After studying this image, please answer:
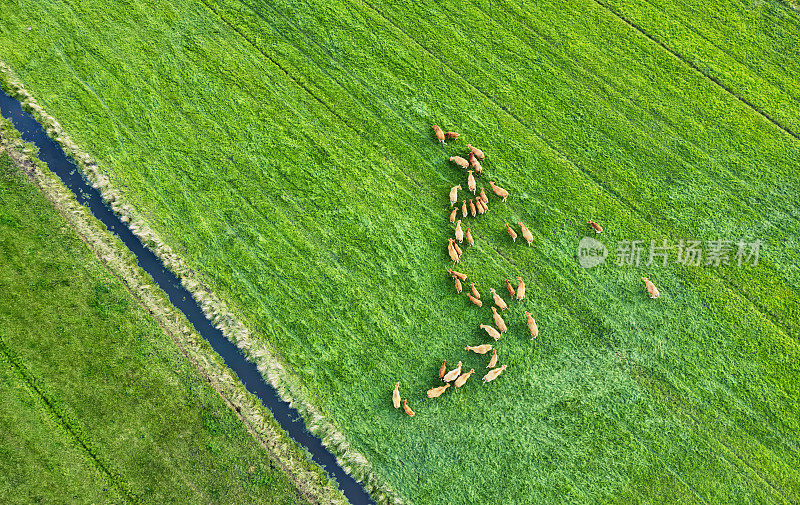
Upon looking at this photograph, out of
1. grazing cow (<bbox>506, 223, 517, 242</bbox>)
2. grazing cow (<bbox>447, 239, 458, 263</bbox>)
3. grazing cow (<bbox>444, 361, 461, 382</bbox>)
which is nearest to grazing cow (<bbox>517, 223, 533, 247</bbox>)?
grazing cow (<bbox>506, 223, 517, 242</bbox>)

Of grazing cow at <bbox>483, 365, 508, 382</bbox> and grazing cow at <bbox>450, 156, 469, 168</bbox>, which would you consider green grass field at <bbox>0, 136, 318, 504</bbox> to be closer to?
grazing cow at <bbox>483, 365, 508, 382</bbox>

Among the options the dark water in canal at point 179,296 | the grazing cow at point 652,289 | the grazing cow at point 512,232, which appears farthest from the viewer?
the grazing cow at point 512,232

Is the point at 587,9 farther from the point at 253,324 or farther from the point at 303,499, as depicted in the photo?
the point at 303,499

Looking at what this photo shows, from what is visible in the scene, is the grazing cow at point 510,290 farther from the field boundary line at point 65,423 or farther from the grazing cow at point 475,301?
the field boundary line at point 65,423

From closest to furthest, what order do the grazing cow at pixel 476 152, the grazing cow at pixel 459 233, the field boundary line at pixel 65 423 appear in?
the field boundary line at pixel 65 423, the grazing cow at pixel 459 233, the grazing cow at pixel 476 152

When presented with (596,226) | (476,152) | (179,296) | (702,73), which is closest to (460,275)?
(476,152)

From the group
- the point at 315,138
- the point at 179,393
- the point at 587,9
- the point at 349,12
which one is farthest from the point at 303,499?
the point at 587,9

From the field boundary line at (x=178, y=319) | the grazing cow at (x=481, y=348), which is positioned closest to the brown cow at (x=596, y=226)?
the grazing cow at (x=481, y=348)
